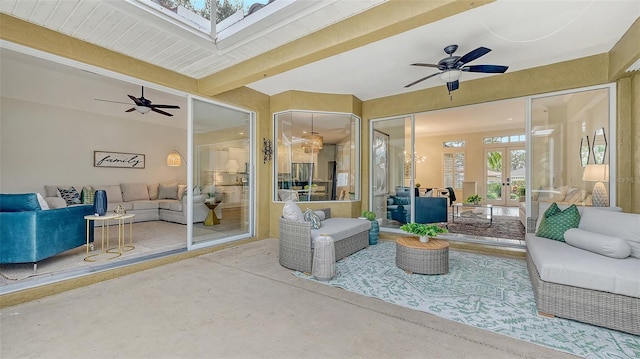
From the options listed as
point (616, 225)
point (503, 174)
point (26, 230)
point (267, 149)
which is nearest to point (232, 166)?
point (267, 149)

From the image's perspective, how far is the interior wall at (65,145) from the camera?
5.43 meters

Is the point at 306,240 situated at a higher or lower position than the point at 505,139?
lower

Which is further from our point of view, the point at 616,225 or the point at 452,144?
the point at 452,144

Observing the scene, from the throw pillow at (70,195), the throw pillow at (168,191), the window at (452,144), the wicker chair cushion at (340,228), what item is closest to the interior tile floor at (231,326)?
the wicker chair cushion at (340,228)

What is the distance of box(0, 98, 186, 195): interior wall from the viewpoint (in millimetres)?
5434

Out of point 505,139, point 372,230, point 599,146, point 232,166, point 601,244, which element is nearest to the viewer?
point 601,244

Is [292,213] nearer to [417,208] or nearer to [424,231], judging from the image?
[424,231]

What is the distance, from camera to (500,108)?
675cm


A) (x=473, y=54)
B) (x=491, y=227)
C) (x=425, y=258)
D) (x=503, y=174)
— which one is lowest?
(x=491, y=227)

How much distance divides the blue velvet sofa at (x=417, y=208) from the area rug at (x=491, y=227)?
1.43ft

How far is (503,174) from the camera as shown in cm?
992

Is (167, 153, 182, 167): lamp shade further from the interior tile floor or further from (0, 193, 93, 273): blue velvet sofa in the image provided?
the interior tile floor

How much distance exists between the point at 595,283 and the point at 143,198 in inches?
343

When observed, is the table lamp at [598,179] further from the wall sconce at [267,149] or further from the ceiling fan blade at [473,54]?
the wall sconce at [267,149]
